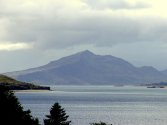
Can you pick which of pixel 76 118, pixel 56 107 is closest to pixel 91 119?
pixel 76 118

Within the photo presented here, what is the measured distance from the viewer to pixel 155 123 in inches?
6280

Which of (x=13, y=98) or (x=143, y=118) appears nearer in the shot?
(x=13, y=98)

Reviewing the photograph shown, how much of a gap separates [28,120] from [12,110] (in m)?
2.55

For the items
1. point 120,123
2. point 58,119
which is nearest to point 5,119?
point 58,119

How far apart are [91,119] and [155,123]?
22.0 m

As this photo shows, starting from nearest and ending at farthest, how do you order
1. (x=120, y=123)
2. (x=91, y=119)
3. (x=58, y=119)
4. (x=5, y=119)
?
(x=5, y=119) < (x=58, y=119) < (x=120, y=123) < (x=91, y=119)

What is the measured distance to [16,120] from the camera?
51.1 m

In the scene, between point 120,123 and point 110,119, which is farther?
point 110,119

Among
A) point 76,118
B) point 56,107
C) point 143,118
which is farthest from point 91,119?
point 56,107

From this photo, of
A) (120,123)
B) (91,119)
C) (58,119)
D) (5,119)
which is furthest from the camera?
(91,119)

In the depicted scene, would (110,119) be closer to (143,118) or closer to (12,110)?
(143,118)

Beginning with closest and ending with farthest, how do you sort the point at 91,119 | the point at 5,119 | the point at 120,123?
the point at 5,119 < the point at 120,123 < the point at 91,119

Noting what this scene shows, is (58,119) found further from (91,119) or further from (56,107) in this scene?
(91,119)

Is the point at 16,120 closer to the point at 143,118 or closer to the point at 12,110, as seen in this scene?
the point at 12,110
